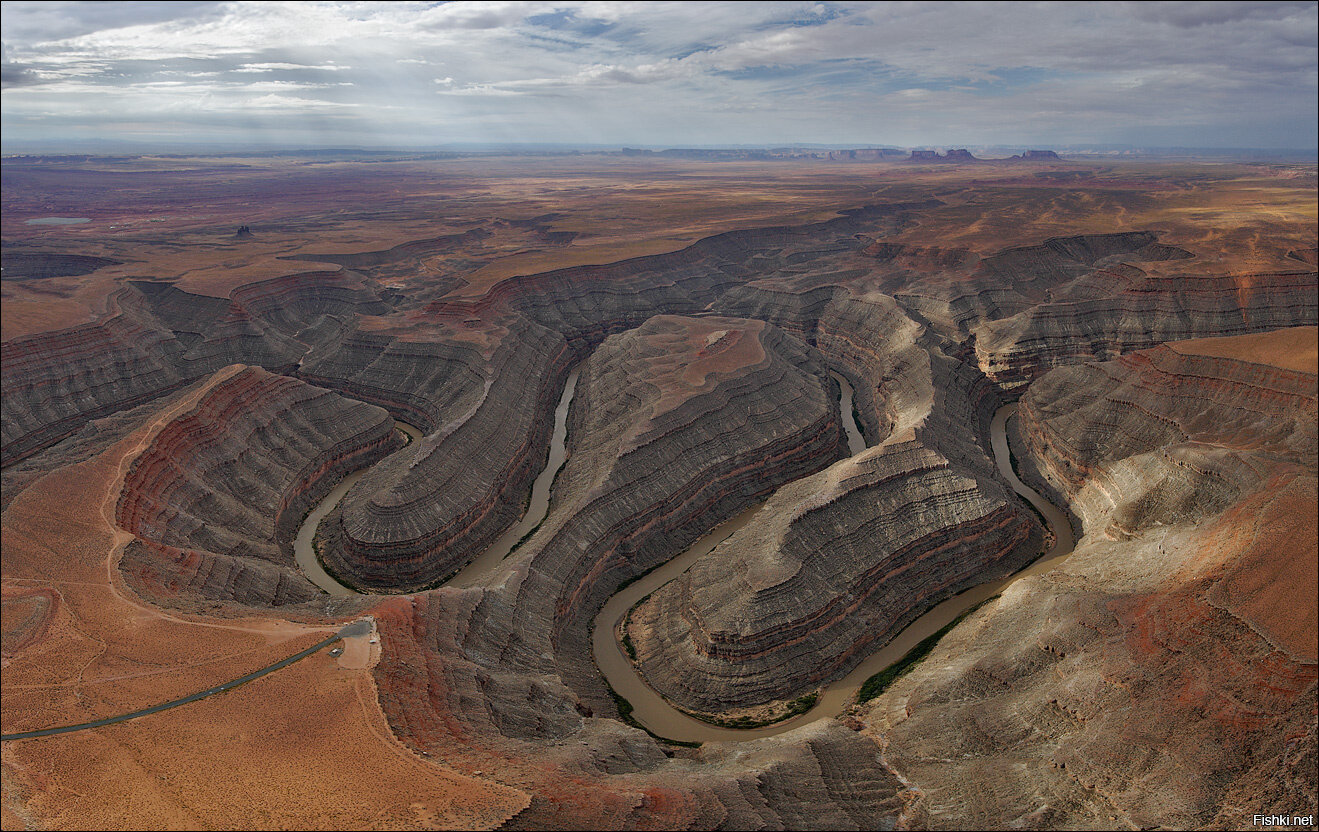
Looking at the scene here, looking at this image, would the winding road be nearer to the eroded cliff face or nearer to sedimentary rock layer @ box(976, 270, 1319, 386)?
the eroded cliff face

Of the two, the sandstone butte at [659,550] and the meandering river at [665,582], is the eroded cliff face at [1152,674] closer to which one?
the sandstone butte at [659,550]

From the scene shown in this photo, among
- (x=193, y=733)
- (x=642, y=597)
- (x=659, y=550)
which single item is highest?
(x=193, y=733)


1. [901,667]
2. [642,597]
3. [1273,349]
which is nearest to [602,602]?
[642,597]

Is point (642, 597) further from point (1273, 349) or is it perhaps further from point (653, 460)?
point (1273, 349)

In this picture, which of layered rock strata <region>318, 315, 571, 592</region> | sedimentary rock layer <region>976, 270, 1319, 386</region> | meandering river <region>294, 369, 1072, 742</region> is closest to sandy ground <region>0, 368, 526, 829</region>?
meandering river <region>294, 369, 1072, 742</region>

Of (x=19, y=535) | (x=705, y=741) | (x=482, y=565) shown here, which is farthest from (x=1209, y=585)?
(x=19, y=535)

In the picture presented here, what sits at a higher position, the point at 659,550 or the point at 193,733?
the point at 193,733

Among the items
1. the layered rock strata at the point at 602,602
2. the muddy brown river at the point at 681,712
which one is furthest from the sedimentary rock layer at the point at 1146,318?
the muddy brown river at the point at 681,712
